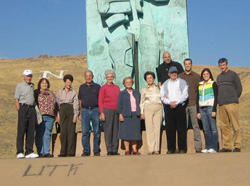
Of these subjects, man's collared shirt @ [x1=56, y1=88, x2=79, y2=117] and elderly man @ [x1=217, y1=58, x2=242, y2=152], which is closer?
elderly man @ [x1=217, y1=58, x2=242, y2=152]

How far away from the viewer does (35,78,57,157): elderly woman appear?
6.89 metres

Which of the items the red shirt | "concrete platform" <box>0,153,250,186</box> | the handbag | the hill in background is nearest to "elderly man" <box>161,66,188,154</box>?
"concrete platform" <box>0,153,250,186</box>

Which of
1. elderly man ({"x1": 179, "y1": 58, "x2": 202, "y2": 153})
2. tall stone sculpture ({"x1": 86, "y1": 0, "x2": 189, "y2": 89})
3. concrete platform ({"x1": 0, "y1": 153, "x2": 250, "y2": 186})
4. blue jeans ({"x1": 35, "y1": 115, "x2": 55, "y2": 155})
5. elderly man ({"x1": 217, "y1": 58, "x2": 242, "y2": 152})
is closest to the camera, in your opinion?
concrete platform ({"x1": 0, "y1": 153, "x2": 250, "y2": 186})

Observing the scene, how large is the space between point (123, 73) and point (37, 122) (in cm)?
214

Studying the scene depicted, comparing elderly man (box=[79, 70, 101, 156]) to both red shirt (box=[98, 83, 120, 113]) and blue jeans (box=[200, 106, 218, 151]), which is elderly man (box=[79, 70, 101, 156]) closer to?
red shirt (box=[98, 83, 120, 113])

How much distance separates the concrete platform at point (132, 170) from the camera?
5.37m

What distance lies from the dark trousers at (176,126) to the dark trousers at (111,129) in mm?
835

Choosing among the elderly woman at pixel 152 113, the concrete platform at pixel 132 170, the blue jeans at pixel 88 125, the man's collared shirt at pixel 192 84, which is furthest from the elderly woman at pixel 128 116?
the man's collared shirt at pixel 192 84

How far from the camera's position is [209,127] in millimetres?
6629

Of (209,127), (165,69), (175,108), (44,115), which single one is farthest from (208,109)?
(44,115)

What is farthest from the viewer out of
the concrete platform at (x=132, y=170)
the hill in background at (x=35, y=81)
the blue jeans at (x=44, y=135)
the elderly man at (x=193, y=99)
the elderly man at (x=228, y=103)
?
the hill in background at (x=35, y=81)

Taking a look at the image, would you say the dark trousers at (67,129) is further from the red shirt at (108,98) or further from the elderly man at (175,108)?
the elderly man at (175,108)

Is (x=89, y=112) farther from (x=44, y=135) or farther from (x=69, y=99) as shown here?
(x=44, y=135)

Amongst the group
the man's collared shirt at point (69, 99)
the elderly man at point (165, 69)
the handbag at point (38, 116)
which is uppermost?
the elderly man at point (165, 69)
